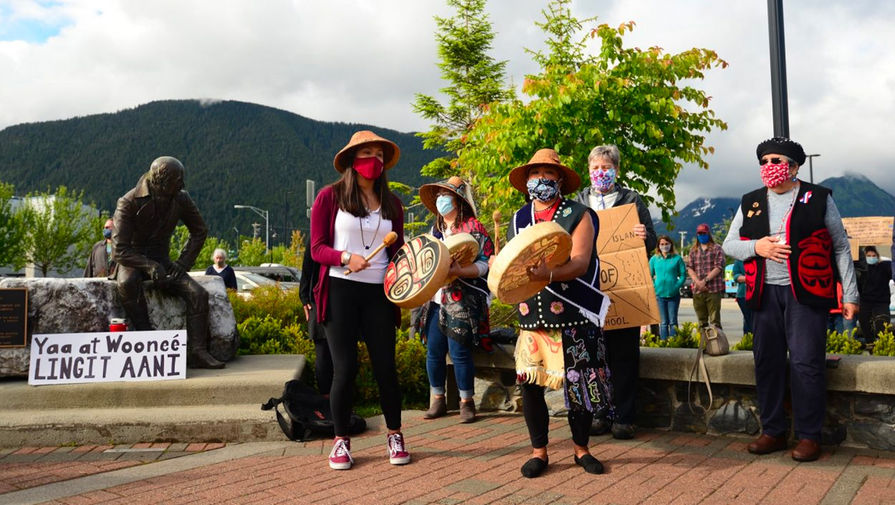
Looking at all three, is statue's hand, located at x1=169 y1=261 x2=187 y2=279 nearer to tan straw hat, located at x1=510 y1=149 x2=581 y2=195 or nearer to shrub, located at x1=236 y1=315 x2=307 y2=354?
shrub, located at x1=236 y1=315 x2=307 y2=354

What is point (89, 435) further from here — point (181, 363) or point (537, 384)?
point (537, 384)

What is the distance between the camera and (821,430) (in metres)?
4.63

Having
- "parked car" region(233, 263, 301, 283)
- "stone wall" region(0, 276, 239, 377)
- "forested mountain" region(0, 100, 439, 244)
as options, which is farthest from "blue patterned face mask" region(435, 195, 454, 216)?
"forested mountain" region(0, 100, 439, 244)

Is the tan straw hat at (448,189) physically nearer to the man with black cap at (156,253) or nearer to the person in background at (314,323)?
the person in background at (314,323)

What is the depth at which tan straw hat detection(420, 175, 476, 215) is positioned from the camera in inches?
221

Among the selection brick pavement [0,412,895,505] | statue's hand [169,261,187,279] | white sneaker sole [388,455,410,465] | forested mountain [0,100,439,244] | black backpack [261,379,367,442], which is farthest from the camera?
forested mountain [0,100,439,244]

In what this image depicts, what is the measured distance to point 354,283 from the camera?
451 cm

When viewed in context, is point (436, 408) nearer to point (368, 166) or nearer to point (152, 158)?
point (368, 166)

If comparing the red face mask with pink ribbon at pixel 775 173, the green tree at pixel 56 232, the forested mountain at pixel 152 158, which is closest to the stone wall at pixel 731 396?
the red face mask with pink ribbon at pixel 775 173

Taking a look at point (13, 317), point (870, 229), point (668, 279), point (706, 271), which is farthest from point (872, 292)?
point (13, 317)

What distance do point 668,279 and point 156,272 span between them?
7992 millimetres

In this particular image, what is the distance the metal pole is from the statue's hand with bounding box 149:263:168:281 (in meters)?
5.59

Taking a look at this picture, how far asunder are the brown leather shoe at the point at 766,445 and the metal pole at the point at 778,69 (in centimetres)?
281

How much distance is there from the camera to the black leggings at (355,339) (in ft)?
14.7
